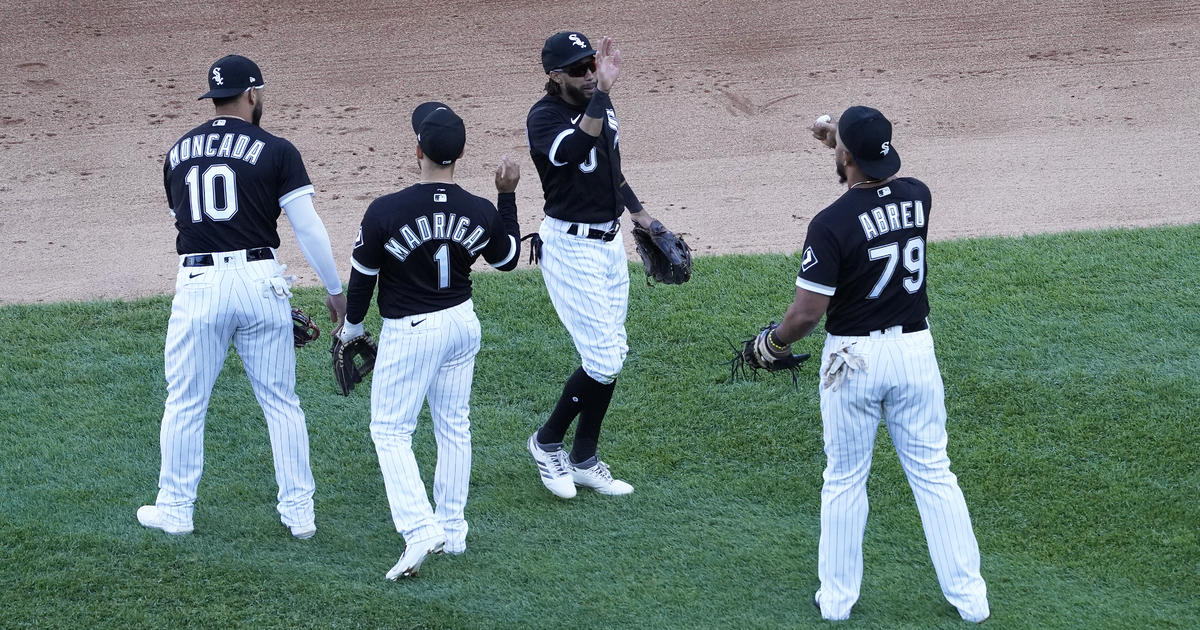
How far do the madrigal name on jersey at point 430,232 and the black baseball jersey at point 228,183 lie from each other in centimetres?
51

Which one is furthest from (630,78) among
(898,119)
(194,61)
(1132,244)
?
(1132,244)

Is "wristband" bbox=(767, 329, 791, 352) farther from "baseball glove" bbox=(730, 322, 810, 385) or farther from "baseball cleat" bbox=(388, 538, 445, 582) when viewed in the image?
"baseball cleat" bbox=(388, 538, 445, 582)

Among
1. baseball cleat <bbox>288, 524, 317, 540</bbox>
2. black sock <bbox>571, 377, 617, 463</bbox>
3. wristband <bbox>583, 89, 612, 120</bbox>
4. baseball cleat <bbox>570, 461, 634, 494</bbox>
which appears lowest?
baseball cleat <bbox>288, 524, 317, 540</bbox>

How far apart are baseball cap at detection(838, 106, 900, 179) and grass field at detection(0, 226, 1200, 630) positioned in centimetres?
154

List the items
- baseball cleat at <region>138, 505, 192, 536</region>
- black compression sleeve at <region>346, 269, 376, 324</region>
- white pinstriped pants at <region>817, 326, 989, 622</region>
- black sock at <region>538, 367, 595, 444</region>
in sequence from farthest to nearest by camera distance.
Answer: black sock at <region>538, 367, 595, 444</region>, baseball cleat at <region>138, 505, 192, 536</region>, black compression sleeve at <region>346, 269, 376, 324</region>, white pinstriped pants at <region>817, 326, 989, 622</region>

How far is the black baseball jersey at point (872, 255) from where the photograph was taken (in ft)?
11.8

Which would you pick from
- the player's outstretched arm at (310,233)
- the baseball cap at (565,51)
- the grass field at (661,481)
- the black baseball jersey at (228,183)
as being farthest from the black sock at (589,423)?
the black baseball jersey at (228,183)

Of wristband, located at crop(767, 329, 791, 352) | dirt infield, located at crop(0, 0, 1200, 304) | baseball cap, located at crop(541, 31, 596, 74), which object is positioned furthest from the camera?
dirt infield, located at crop(0, 0, 1200, 304)

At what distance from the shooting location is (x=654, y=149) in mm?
9891

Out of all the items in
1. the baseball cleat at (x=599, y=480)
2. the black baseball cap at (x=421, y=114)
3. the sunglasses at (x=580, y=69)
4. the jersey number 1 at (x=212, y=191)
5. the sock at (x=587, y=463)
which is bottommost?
the baseball cleat at (x=599, y=480)

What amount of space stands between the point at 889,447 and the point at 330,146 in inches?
247

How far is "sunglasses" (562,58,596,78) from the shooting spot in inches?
182

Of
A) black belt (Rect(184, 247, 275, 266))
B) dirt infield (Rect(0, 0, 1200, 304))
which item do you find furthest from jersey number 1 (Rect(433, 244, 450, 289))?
dirt infield (Rect(0, 0, 1200, 304))

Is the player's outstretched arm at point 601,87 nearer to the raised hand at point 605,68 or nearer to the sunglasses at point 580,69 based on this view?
the raised hand at point 605,68
